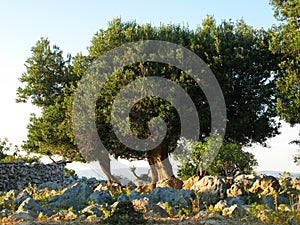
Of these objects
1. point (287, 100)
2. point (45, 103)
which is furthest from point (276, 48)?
point (45, 103)

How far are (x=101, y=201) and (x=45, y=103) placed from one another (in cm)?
1765

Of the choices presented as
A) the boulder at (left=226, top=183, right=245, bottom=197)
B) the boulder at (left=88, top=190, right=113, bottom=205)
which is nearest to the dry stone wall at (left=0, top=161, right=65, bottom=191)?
the boulder at (left=88, top=190, right=113, bottom=205)

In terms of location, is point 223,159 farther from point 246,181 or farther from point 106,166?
point 106,166

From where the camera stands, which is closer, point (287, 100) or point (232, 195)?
point (232, 195)

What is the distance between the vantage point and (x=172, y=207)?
44.5 feet

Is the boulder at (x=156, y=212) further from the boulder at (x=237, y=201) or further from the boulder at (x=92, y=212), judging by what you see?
the boulder at (x=237, y=201)

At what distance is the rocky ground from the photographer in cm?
1023

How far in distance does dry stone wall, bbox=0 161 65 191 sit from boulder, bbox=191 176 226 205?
13.1m

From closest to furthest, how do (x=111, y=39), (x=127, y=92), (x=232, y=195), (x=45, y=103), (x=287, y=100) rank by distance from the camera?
(x=232, y=195) < (x=287, y=100) < (x=127, y=92) < (x=111, y=39) < (x=45, y=103)

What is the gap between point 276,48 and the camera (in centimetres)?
2353

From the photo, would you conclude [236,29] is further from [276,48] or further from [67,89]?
[67,89]

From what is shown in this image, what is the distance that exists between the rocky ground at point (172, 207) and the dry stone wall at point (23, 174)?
28.4ft

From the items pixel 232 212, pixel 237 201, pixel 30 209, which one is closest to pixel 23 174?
pixel 30 209

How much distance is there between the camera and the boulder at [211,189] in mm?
16109
